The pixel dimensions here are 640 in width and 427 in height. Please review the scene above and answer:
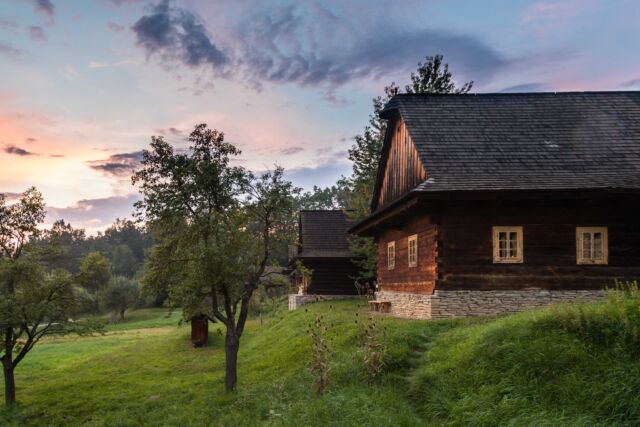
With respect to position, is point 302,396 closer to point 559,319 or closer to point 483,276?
point 559,319

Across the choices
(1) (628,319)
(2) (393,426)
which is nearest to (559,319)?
(1) (628,319)

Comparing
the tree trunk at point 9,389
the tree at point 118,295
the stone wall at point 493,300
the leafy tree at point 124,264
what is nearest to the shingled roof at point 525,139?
the stone wall at point 493,300

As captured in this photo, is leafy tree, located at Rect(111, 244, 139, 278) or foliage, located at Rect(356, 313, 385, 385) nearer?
foliage, located at Rect(356, 313, 385, 385)

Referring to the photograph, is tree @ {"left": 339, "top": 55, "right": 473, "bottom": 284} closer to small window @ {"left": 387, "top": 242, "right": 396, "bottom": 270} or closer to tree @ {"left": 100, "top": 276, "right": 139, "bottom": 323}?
small window @ {"left": 387, "top": 242, "right": 396, "bottom": 270}

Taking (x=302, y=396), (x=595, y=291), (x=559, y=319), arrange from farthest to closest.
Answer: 1. (x=595, y=291)
2. (x=302, y=396)
3. (x=559, y=319)

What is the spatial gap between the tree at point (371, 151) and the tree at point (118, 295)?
33.9 meters

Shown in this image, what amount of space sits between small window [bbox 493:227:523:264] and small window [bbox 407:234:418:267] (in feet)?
9.99

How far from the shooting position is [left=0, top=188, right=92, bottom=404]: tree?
15.8 metres

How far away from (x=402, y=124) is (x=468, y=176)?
5.26 metres

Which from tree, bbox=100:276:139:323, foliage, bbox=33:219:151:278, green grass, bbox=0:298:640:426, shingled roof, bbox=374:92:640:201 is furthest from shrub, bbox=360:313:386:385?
foliage, bbox=33:219:151:278

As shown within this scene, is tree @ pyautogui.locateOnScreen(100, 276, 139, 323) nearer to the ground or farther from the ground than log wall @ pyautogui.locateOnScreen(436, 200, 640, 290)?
nearer to the ground

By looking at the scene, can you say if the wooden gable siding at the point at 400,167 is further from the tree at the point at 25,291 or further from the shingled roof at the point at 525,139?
the tree at the point at 25,291

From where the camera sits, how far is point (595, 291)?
50.5ft

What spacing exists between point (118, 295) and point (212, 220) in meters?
47.4
